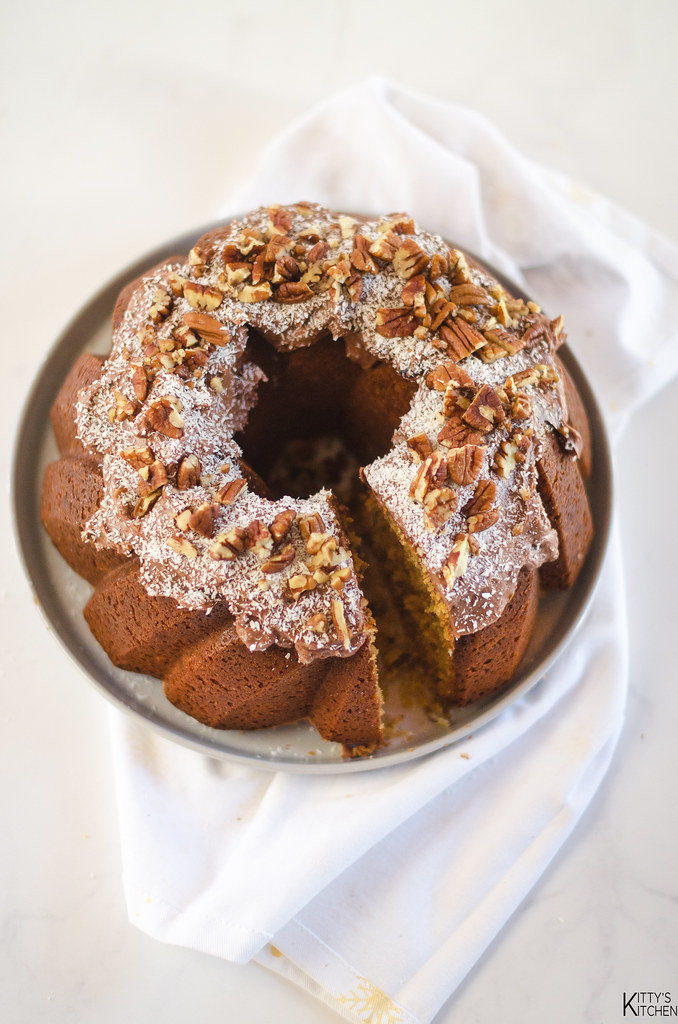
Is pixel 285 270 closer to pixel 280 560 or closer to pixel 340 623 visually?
pixel 280 560

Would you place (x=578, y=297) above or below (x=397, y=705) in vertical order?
above

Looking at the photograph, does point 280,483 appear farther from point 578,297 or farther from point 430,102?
point 430,102

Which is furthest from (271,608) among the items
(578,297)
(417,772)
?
(578,297)

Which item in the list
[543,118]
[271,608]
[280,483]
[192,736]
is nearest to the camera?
[271,608]

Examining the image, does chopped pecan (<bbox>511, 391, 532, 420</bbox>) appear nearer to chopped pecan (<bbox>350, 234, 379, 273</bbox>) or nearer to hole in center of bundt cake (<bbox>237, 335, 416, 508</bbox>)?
hole in center of bundt cake (<bbox>237, 335, 416, 508</bbox>)

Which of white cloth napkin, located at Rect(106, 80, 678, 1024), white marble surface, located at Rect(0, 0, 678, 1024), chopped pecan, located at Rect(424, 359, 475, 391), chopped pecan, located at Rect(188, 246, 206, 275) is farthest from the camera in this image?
white marble surface, located at Rect(0, 0, 678, 1024)

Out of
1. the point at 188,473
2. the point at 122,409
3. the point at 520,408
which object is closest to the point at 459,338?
the point at 520,408

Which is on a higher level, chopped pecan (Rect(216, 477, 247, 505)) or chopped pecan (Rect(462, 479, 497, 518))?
chopped pecan (Rect(216, 477, 247, 505))

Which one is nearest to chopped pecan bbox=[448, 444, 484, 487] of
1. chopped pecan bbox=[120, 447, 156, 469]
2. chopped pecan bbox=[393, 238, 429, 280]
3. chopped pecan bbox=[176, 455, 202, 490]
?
chopped pecan bbox=[393, 238, 429, 280]
